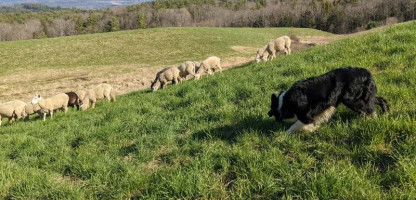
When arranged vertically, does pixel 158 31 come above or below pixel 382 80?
above

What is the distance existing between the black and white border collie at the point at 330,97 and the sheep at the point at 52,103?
1201cm

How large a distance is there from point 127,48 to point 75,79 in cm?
1837

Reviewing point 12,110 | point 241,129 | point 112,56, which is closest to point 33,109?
point 12,110

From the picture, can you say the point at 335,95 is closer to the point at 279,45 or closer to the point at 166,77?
the point at 166,77

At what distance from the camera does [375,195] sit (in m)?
2.84

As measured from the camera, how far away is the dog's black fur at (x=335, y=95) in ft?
14.5

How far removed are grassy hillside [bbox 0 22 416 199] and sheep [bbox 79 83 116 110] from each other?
6752 millimetres

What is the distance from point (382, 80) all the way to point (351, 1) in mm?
109398

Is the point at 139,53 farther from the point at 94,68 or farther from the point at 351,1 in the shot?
the point at 351,1

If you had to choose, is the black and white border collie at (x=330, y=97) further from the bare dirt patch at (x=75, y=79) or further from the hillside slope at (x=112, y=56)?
the hillside slope at (x=112, y=56)

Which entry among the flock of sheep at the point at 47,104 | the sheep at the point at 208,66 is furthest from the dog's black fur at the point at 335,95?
the sheep at the point at 208,66

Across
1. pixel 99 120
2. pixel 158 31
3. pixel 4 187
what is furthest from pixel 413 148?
pixel 158 31

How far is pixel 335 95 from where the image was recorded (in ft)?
14.7

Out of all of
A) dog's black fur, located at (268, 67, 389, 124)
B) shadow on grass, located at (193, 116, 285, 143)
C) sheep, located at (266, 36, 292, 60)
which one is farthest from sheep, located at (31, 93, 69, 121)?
sheep, located at (266, 36, 292, 60)
